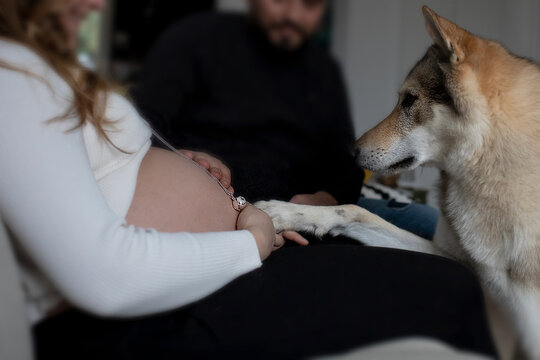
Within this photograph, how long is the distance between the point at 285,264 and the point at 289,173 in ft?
1.09

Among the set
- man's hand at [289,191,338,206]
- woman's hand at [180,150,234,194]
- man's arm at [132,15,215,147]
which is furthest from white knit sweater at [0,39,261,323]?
man's arm at [132,15,215,147]

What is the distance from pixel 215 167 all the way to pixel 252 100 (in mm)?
353

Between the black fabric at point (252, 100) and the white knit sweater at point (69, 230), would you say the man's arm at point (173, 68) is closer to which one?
the black fabric at point (252, 100)

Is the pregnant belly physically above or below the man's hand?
above

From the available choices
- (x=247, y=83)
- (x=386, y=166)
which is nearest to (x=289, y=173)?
(x=386, y=166)

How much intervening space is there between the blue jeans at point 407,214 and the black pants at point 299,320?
0.32 metres

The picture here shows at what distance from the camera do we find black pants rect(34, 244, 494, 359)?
16.4 inches

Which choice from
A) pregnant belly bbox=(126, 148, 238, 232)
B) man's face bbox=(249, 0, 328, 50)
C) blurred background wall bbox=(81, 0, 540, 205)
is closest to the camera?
pregnant belly bbox=(126, 148, 238, 232)

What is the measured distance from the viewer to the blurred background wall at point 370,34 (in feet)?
2.45

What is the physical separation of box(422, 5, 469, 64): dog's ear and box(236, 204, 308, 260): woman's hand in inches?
13.0

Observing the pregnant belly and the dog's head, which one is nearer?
the pregnant belly

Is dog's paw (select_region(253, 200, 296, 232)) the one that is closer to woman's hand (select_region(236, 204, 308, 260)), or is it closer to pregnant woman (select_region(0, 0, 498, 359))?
woman's hand (select_region(236, 204, 308, 260))

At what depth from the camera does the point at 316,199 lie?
0.80 meters

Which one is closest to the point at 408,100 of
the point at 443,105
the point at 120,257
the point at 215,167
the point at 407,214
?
the point at 443,105
